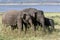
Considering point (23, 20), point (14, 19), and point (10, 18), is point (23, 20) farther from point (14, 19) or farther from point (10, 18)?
point (10, 18)

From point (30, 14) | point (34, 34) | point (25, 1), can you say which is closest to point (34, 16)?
point (30, 14)

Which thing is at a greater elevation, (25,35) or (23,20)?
(23,20)

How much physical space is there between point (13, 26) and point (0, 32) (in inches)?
34.1

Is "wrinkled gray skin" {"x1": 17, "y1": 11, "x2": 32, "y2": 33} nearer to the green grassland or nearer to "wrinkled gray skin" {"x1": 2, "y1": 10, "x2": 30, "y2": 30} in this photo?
"wrinkled gray skin" {"x1": 2, "y1": 10, "x2": 30, "y2": 30}

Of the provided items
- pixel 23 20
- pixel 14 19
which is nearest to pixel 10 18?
pixel 14 19

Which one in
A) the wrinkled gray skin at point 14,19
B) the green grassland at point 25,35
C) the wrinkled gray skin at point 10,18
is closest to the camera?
the green grassland at point 25,35

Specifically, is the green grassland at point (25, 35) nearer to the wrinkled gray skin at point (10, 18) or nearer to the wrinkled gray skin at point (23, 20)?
the wrinkled gray skin at point (23, 20)

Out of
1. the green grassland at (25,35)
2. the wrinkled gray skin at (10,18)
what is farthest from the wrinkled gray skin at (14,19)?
the green grassland at (25,35)

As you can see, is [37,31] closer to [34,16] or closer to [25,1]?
[34,16]

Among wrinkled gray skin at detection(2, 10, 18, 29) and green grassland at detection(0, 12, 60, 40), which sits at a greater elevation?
wrinkled gray skin at detection(2, 10, 18, 29)

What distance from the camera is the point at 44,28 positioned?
551 inches

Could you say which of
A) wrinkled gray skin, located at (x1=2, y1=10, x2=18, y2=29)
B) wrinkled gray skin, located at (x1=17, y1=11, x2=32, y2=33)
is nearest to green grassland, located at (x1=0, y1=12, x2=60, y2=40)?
wrinkled gray skin, located at (x1=17, y1=11, x2=32, y2=33)

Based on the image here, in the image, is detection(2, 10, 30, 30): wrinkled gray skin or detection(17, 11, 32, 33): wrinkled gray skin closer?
detection(17, 11, 32, 33): wrinkled gray skin

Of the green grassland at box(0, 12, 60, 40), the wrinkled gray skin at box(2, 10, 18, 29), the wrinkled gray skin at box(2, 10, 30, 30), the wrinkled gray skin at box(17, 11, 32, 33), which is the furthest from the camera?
the wrinkled gray skin at box(2, 10, 18, 29)
